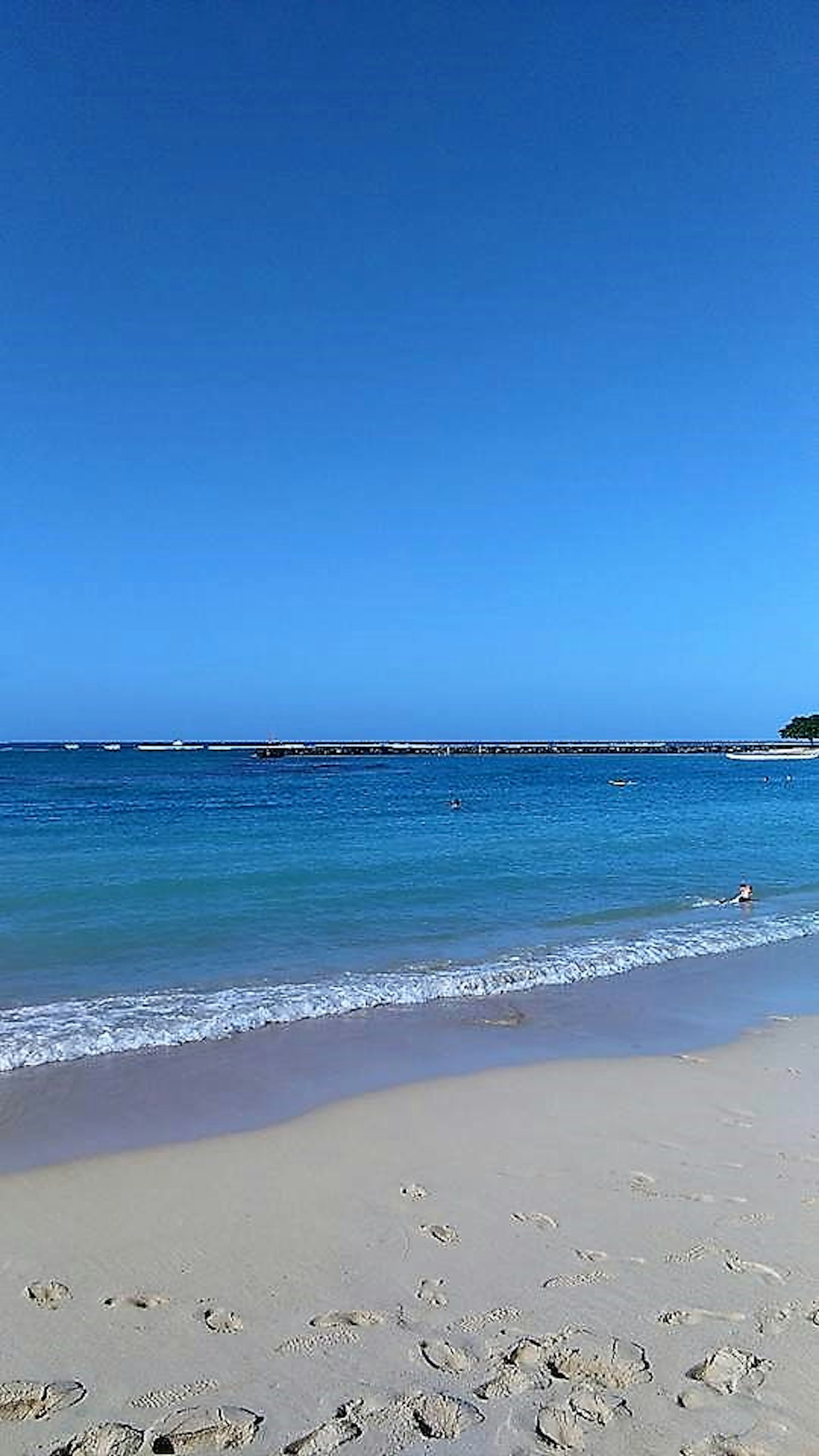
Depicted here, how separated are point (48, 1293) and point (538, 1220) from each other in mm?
2735

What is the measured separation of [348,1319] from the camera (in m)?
4.35

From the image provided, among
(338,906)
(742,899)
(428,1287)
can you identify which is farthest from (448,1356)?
(742,899)

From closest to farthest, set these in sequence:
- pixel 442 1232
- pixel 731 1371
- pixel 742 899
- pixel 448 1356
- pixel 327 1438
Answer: pixel 327 1438 < pixel 731 1371 < pixel 448 1356 < pixel 442 1232 < pixel 742 899

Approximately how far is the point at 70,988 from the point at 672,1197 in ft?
25.7

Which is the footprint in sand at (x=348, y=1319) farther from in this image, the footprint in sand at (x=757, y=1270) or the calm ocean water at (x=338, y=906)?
the calm ocean water at (x=338, y=906)

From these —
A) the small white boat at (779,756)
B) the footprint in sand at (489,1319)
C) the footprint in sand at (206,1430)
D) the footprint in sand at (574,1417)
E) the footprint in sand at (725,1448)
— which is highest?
the small white boat at (779,756)

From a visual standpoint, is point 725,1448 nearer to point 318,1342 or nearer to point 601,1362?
point 601,1362

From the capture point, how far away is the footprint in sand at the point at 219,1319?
13.9 ft

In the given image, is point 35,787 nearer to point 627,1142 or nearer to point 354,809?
point 354,809

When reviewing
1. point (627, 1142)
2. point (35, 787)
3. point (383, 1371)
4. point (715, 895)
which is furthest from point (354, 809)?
point (383, 1371)

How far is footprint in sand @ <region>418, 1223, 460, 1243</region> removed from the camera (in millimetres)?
5133

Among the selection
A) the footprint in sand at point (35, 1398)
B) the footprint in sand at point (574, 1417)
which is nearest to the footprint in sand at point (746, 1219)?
the footprint in sand at point (574, 1417)

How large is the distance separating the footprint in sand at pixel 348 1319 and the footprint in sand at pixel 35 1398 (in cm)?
108

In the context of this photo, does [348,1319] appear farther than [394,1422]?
Result: Yes
